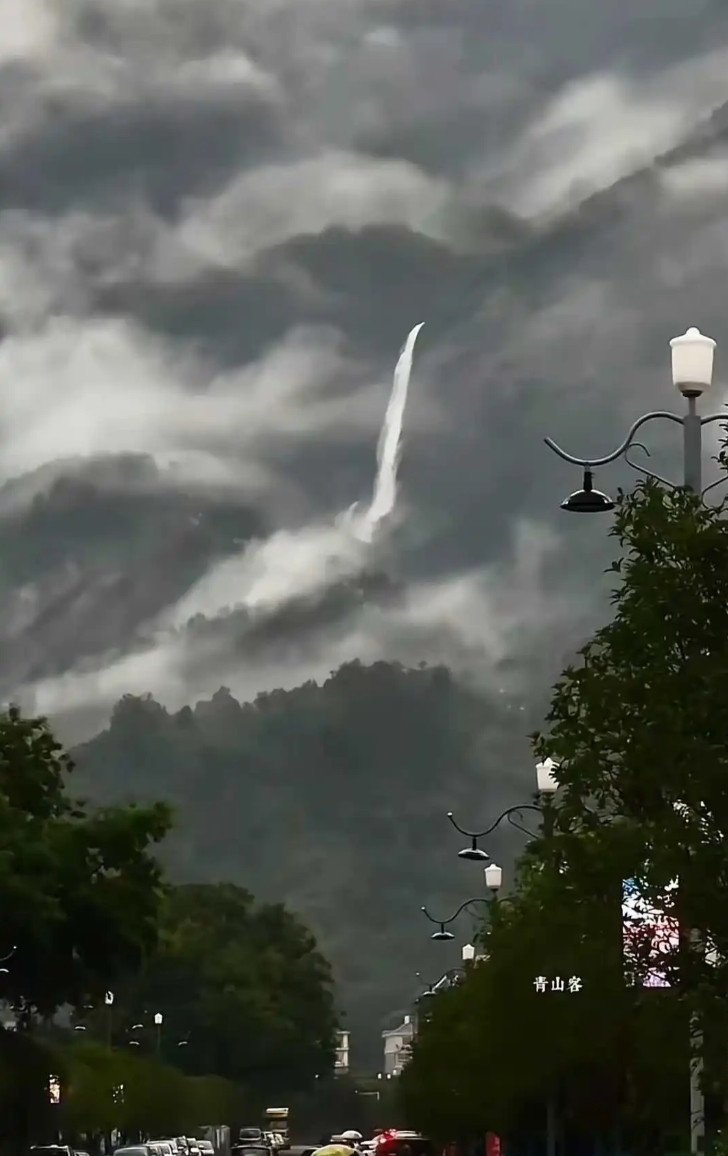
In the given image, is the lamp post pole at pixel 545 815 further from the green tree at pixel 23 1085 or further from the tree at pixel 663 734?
the green tree at pixel 23 1085

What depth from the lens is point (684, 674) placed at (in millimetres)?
23172

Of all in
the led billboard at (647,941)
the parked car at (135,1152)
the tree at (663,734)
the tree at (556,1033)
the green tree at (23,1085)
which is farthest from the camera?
the parked car at (135,1152)

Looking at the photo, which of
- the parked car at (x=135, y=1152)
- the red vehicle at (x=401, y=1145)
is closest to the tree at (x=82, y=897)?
the parked car at (x=135, y=1152)

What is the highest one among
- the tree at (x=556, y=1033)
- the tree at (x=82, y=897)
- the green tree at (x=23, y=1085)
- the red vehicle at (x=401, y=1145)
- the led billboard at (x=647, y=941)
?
the tree at (x=82, y=897)

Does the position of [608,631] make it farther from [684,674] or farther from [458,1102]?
[458,1102]

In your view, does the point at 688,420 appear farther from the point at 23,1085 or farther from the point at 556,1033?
the point at 23,1085

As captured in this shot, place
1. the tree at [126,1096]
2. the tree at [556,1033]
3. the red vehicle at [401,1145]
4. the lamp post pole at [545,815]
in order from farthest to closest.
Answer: the tree at [126,1096]
the red vehicle at [401,1145]
the lamp post pole at [545,815]
the tree at [556,1033]

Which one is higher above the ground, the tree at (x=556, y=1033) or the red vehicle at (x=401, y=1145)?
the red vehicle at (x=401, y=1145)

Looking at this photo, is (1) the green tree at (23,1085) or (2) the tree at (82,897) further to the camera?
(1) the green tree at (23,1085)

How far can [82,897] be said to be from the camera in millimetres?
66688

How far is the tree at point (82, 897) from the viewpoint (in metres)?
65.2

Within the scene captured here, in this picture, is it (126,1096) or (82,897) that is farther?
(126,1096)

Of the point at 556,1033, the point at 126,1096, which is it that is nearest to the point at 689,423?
the point at 556,1033

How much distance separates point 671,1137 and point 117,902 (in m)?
17.0
